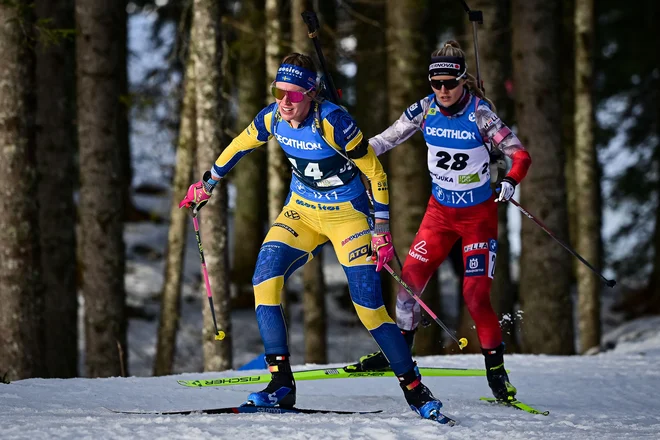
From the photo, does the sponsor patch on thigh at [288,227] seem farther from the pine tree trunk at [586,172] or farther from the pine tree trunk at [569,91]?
the pine tree trunk at [569,91]

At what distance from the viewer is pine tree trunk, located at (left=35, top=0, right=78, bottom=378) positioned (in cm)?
1113

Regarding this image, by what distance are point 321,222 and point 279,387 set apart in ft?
3.89

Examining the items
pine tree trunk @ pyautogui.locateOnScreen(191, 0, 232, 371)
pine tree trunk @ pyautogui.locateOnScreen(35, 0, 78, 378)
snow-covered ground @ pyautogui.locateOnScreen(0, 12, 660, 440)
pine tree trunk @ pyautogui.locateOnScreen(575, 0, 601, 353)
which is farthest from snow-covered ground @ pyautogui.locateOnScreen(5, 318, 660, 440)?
pine tree trunk @ pyautogui.locateOnScreen(575, 0, 601, 353)

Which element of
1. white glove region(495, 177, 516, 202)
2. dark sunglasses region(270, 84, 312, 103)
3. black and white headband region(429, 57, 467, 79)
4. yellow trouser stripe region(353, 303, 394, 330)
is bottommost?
yellow trouser stripe region(353, 303, 394, 330)

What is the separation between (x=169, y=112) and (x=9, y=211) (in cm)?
618

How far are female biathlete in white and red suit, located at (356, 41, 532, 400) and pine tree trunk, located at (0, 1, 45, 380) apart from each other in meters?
3.57

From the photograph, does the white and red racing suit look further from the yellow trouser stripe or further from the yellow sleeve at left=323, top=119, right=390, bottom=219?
the yellow trouser stripe

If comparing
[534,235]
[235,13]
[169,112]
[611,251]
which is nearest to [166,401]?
[534,235]

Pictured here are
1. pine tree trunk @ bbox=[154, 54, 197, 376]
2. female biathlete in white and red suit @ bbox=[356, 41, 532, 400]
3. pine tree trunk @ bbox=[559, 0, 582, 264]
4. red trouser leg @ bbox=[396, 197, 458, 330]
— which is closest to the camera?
female biathlete in white and red suit @ bbox=[356, 41, 532, 400]

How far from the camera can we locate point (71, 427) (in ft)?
17.3

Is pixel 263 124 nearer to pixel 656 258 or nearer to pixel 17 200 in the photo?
pixel 17 200

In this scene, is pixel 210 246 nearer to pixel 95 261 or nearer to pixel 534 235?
pixel 95 261

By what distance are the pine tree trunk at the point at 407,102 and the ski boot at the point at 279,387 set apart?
218 inches

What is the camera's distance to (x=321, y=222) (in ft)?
21.4
